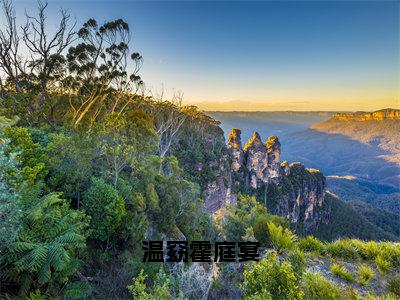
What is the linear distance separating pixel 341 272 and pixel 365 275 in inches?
23.5

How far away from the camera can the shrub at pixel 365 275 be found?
7.02m

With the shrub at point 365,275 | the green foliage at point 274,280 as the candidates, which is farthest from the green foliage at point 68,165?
the shrub at point 365,275

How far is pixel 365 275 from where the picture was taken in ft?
23.6

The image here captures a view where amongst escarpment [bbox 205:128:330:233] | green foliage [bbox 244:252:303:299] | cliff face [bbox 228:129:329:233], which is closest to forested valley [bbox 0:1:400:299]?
green foliage [bbox 244:252:303:299]

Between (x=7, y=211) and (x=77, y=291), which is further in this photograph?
(x=77, y=291)

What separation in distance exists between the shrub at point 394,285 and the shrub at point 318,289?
5.86 feet

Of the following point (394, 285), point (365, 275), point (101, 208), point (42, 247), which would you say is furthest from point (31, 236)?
point (394, 285)

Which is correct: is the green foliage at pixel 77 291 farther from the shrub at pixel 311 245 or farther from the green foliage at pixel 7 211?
the shrub at pixel 311 245

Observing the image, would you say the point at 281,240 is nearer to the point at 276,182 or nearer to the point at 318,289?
the point at 318,289

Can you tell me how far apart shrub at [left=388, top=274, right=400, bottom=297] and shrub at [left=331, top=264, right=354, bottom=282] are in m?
0.86

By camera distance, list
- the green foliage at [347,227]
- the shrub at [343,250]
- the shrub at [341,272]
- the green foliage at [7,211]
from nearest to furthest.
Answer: the green foliage at [7,211], the shrub at [341,272], the shrub at [343,250], the green foliage at [347,227]

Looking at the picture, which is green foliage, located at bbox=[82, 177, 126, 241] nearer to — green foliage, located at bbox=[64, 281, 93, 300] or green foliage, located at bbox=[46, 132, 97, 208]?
green foliage, located at bbox=[46, 132, 97, 208]

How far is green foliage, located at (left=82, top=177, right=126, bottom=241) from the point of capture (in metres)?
9.09

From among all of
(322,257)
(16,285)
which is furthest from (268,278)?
(16,285)
